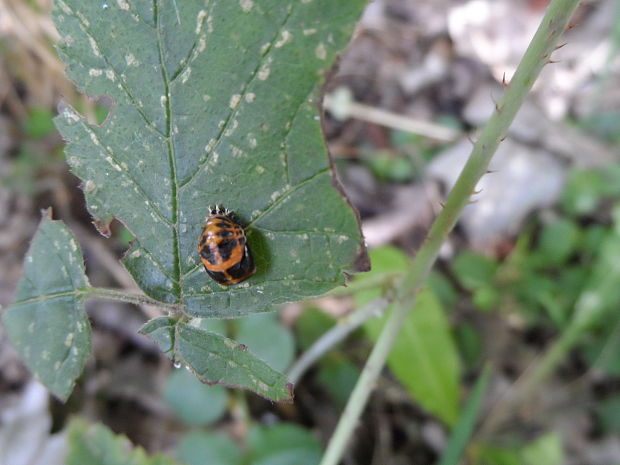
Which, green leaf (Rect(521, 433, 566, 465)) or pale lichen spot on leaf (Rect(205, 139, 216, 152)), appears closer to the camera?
pale lichen spot on leaf (Rect(205, 139, 216, 152))

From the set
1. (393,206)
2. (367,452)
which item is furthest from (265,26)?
(393,206)

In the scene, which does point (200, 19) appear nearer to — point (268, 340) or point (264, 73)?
point (264, 73)

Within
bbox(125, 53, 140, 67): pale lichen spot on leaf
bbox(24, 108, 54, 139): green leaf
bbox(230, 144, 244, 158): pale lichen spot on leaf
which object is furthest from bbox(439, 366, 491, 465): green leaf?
bbox(24, 108, 54, 139): green leaf

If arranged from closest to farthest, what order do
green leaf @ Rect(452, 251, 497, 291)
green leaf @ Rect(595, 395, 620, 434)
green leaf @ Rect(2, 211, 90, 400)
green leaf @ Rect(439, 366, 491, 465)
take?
green leaf @ Rect(2, 211, 90, 400)
green leaf @ Rect(439, 366, 491, 465)
green leaf @ Rect(595, 395, 620, 434)
green leaf @ Rect(452, 251, 497, 291)

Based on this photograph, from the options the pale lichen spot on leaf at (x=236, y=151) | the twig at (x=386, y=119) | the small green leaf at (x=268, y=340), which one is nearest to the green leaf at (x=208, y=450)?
the small green leaf at (x=268, y=340)

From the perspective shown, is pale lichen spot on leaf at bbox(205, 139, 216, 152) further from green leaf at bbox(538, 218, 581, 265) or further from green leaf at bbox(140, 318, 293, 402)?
green leaf at bbox(538, 218, 581, 265)

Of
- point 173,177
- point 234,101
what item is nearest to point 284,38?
point 234,101

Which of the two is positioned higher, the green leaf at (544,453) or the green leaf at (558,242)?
the green leaf at (558,242)

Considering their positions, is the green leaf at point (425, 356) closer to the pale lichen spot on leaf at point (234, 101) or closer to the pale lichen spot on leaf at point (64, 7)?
the pale lichen spot on leaf at point (234, 101)

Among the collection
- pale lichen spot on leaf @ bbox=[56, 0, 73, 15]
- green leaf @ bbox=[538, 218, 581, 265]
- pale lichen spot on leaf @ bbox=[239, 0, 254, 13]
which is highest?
pale lichen spot on leaf @ bbox=[239, 0, 254, 13]
